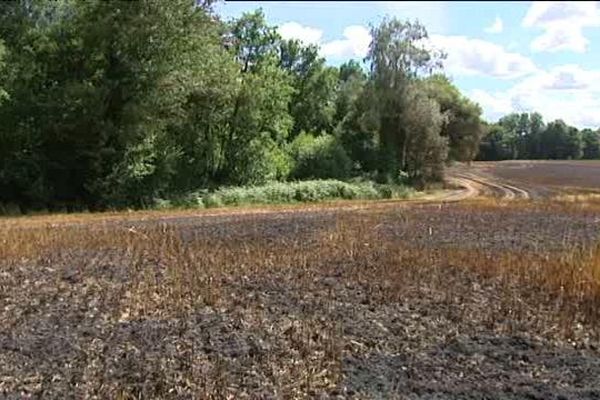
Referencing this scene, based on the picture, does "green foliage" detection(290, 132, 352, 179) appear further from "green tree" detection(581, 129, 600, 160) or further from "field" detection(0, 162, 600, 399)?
"field" detection(0, 162, 600, 399)

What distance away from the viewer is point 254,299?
9.55 m

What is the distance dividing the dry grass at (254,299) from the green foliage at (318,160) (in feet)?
115

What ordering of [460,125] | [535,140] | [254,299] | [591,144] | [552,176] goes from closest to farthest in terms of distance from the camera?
[254,299], [591,144], [552,176], [535,140], [460,125]

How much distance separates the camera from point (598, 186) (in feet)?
95.8

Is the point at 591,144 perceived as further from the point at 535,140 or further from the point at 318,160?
the point at 535,140

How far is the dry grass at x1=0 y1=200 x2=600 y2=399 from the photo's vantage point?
6.29 metres

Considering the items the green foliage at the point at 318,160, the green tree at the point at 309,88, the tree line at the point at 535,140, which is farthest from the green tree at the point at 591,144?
the green tree at the point at 309,88

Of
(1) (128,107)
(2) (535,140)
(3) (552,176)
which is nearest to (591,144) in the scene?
(3) (552,176)

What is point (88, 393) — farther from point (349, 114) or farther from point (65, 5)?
point (349, 114)

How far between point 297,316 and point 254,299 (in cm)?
119

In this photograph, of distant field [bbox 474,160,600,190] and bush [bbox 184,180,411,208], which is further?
bush [bbox 184,180,411,208]

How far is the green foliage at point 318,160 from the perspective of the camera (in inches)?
2034

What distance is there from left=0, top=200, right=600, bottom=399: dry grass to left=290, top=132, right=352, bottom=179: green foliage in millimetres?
35152

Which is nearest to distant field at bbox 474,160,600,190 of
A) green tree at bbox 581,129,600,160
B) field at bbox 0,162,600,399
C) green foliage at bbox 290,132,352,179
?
green tree at bbox 581,129,600,160
